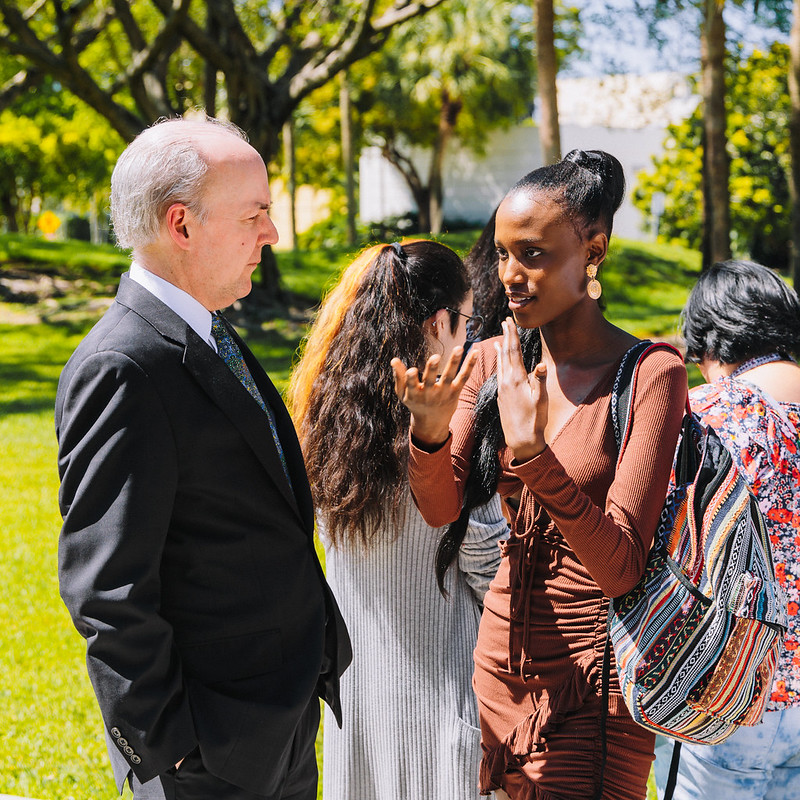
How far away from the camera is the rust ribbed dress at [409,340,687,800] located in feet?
6.57

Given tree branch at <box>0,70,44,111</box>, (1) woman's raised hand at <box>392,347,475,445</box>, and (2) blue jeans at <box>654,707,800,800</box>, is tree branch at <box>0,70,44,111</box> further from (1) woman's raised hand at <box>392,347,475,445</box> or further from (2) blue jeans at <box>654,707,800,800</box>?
(2) blue jeans at <box>654,707,800,800</box>

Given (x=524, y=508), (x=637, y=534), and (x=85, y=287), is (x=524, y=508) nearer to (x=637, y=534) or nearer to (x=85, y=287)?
(x=637, y=534)

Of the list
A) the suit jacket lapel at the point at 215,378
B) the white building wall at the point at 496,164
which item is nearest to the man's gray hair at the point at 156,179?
the suit jacket lapel at the point at 215,378

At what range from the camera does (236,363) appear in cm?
234

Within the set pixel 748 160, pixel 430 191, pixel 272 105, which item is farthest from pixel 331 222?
pixel 272 105

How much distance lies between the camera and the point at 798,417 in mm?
2506

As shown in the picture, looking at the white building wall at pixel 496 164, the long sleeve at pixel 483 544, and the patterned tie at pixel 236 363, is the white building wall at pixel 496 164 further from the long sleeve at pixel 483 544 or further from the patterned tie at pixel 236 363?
the patterned tie at pixel 236 363

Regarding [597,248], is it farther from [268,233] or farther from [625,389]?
[268,233]

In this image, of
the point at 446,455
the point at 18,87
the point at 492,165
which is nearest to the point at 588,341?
the point at 446,455

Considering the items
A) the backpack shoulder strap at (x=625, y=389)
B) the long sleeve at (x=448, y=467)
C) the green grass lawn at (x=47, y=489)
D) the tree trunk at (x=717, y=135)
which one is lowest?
the green grass lawn at (x=47, y=489)

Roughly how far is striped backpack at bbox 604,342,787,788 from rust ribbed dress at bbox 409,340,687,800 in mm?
69

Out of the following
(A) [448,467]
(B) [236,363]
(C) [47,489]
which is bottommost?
(C) [47,489]

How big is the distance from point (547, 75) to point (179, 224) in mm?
7362

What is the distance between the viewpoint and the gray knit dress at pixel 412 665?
2689 millimetres
